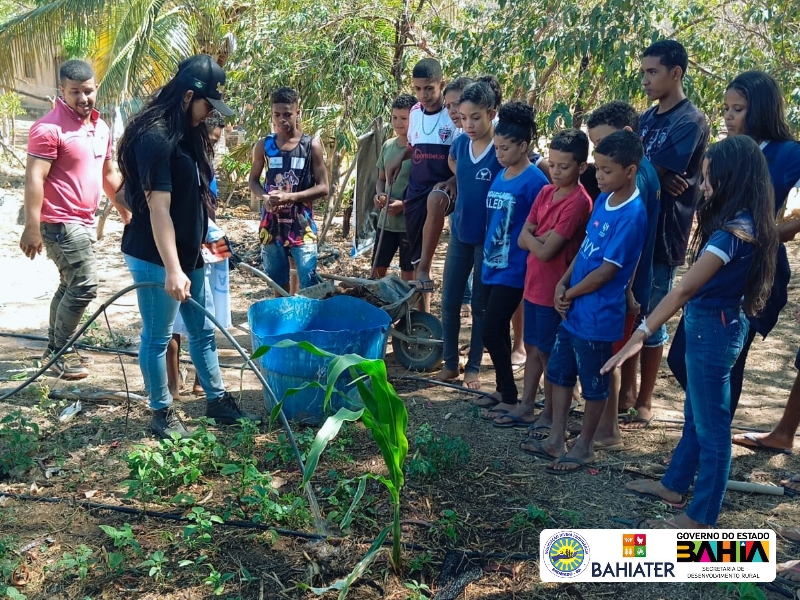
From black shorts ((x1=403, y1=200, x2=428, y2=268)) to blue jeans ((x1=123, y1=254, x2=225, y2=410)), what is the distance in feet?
6.11

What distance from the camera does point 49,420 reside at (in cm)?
438

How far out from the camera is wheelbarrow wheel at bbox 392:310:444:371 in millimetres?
5309

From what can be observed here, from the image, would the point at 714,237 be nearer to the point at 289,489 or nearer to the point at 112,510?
the point at 289,489

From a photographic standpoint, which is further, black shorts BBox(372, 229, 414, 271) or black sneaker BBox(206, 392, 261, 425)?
black shorts BBox(372, 229, 414, 271)

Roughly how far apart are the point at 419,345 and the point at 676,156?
7.17 feet

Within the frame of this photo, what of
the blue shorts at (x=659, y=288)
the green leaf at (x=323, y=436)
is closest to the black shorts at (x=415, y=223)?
the blue shorts at (x=659, y=288)

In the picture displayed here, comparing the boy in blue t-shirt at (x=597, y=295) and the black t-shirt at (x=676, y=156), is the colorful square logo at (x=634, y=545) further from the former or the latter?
the black t-shirt at (x=676, y=156)

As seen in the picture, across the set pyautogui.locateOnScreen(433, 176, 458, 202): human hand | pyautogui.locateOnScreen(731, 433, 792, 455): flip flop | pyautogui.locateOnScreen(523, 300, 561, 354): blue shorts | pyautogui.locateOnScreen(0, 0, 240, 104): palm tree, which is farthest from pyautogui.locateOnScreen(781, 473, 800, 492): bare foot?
pyautogui.locateOnScreen(0, 0, 240, 104): palm tree

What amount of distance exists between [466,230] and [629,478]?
1768 millimetres

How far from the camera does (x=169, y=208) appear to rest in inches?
143

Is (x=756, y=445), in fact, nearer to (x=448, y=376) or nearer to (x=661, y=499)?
(x=661, y=499)

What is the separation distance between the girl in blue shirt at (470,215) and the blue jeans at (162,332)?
1.56m

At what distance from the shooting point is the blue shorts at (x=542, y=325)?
4.10 meters

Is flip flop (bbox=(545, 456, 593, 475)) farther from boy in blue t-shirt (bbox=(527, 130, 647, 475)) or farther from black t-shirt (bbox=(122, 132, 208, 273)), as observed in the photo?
black t-shirt (bbox=(122, 132, 208, 273))
